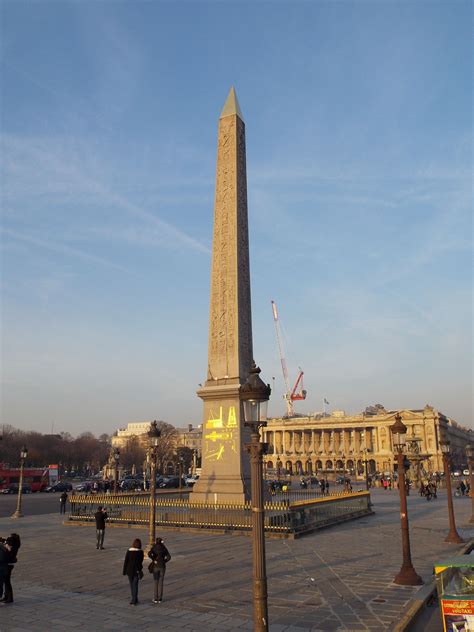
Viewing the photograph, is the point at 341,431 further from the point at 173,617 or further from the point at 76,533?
→ the point at 173,617

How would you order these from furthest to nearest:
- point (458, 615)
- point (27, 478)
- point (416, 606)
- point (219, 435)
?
point (27, 478)
point (219, 435)
point (416, 606)
point (458, 615)

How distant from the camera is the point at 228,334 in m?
21.6

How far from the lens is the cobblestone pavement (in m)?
8.62

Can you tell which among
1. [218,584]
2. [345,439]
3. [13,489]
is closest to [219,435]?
[218,584]

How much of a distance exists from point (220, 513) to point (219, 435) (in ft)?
9.68

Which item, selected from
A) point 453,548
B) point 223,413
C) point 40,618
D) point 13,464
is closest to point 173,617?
point 40,618

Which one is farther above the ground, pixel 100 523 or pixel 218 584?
pixel 100 523

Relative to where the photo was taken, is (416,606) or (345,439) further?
(345,439)

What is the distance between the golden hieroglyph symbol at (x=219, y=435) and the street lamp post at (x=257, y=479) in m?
13.7

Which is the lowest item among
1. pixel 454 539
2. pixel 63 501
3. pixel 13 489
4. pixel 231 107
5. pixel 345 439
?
pixel 13 489

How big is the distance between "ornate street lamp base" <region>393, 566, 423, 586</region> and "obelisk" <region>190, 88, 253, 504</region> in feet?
29.1

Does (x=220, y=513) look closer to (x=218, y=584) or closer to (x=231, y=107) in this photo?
(x=218, y=584)

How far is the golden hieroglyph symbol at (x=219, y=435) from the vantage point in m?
20.5

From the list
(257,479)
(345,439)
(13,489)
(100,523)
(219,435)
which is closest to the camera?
(257,479)
